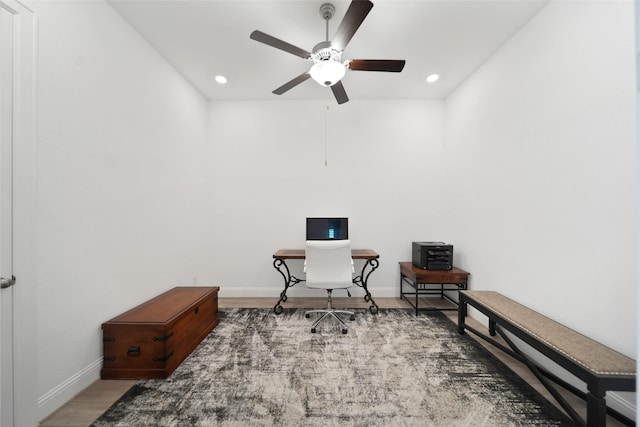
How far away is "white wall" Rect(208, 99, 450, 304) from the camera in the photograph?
3.59 metres

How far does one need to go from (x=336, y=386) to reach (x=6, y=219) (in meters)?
2.31

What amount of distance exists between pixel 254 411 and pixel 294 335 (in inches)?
38.1

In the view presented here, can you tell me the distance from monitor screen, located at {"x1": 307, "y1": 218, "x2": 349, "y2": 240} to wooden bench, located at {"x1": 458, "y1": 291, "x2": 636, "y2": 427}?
1.79 meters

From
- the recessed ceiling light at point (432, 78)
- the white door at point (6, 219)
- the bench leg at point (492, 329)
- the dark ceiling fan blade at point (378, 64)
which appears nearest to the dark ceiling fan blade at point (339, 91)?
the dark ceiling fan blade at point (378, 64)

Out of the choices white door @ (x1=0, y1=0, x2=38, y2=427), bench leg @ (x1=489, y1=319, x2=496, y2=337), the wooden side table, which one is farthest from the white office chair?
white door @ (x1=0, y1=0, x2=38, y2=427)

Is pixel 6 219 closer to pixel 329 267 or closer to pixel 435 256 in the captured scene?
pixel 329 267

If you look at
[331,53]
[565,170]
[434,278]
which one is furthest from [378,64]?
[434,278]

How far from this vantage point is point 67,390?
159cm

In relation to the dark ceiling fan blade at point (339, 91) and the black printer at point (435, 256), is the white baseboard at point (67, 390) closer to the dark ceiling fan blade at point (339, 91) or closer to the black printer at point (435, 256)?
the dark ceiling fan blade at point (339, 91)

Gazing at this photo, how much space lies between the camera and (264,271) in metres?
3.61

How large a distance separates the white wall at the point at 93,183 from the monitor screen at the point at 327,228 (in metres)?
1.77

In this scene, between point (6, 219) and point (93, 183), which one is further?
point (93, 183)

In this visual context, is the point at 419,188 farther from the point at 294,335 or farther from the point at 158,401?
the point at 158,401

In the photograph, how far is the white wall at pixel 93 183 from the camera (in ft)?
4.92
